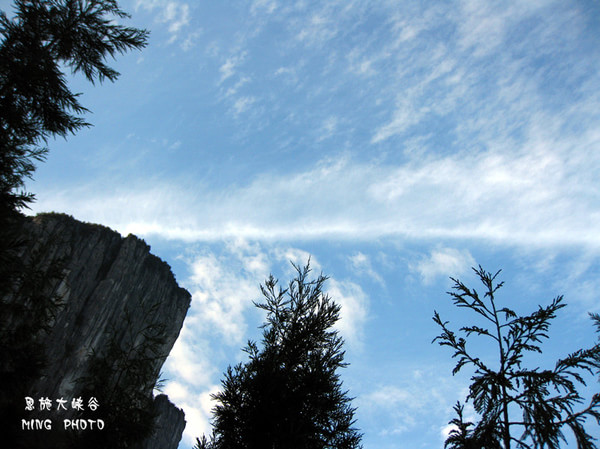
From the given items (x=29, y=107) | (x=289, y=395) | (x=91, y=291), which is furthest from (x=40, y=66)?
(x=91, y=291)

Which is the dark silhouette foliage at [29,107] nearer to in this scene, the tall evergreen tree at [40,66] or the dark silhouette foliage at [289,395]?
the tall evergreen tree at [40,66]

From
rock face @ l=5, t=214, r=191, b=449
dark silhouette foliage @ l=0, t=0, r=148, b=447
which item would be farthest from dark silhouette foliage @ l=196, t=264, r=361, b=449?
rock face @ l=5, t=214, r=191, b=449

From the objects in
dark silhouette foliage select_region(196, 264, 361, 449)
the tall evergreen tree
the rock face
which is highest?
the rock face

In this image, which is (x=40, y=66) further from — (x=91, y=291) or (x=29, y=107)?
(x=91, y=291)

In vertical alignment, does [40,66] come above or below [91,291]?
below

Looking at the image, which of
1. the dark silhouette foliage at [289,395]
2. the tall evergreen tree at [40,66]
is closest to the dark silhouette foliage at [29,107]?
the tall evergreen tree at [40,66]

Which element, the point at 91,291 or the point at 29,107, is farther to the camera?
the point at 91,291

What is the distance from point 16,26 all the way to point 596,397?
44.4 ft

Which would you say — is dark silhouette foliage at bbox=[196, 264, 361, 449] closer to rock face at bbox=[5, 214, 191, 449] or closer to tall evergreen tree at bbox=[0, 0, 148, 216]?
tall evergreen tree at bbox=[0, 0, 148, 216]

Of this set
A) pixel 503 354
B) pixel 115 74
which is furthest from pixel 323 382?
pixel 115 74

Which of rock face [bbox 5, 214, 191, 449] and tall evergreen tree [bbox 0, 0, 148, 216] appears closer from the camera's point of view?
tall evergreen tree [bbox 0, 0, 148, 216]

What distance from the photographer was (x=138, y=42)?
1080cm

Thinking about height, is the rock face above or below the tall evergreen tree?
above

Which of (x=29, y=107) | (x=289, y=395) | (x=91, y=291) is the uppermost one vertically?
(x=91, y=291)
